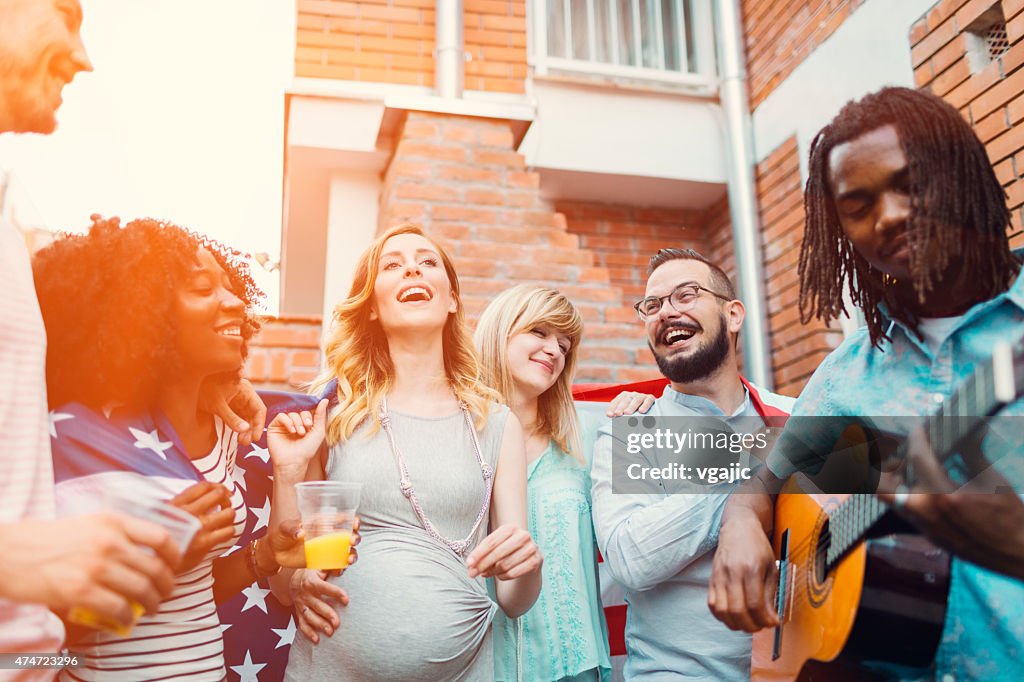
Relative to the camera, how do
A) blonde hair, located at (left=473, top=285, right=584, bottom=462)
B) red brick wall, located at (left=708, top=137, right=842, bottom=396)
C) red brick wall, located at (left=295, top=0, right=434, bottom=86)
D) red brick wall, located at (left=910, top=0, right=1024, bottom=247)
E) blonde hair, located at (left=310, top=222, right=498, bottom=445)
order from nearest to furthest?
blonde hair, located at (left=310, top=222, right=498, bottom=445)
red brick wall, located at (left=910, top=0, right=1024, bottom=247)
blonde hair, located at (left=473, top=285, right=584, bottom=462)
red brick wall, located at (left=708, top=137, right=842, bottom=396)
red brick wall, located at (left=295, top=0, right=434, bottom=86)

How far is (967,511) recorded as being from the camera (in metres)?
0.90

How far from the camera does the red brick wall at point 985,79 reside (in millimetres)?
1562

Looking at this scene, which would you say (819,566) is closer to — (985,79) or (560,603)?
(560,603)

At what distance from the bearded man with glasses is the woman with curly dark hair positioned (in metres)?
0.55

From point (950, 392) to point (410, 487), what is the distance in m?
0.75

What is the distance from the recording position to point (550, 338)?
5.74 ft

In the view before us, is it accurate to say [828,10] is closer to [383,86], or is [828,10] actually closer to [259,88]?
[383,86]

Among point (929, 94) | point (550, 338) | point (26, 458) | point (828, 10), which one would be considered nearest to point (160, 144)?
point (26, 458)

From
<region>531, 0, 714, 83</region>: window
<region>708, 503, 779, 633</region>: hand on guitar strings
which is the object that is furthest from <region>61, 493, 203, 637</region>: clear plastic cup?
<region>531, 0, 714, 83</region>: window

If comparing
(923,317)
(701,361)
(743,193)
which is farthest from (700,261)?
(923,317)

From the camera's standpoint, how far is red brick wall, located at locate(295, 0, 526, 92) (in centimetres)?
222

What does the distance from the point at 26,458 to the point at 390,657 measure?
540 millimetres

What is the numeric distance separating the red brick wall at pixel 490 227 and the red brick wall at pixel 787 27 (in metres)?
0.68

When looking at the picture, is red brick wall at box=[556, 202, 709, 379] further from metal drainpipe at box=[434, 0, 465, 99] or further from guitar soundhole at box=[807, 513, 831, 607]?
guitar soundhole at box=[807, 513, 831, 607]
